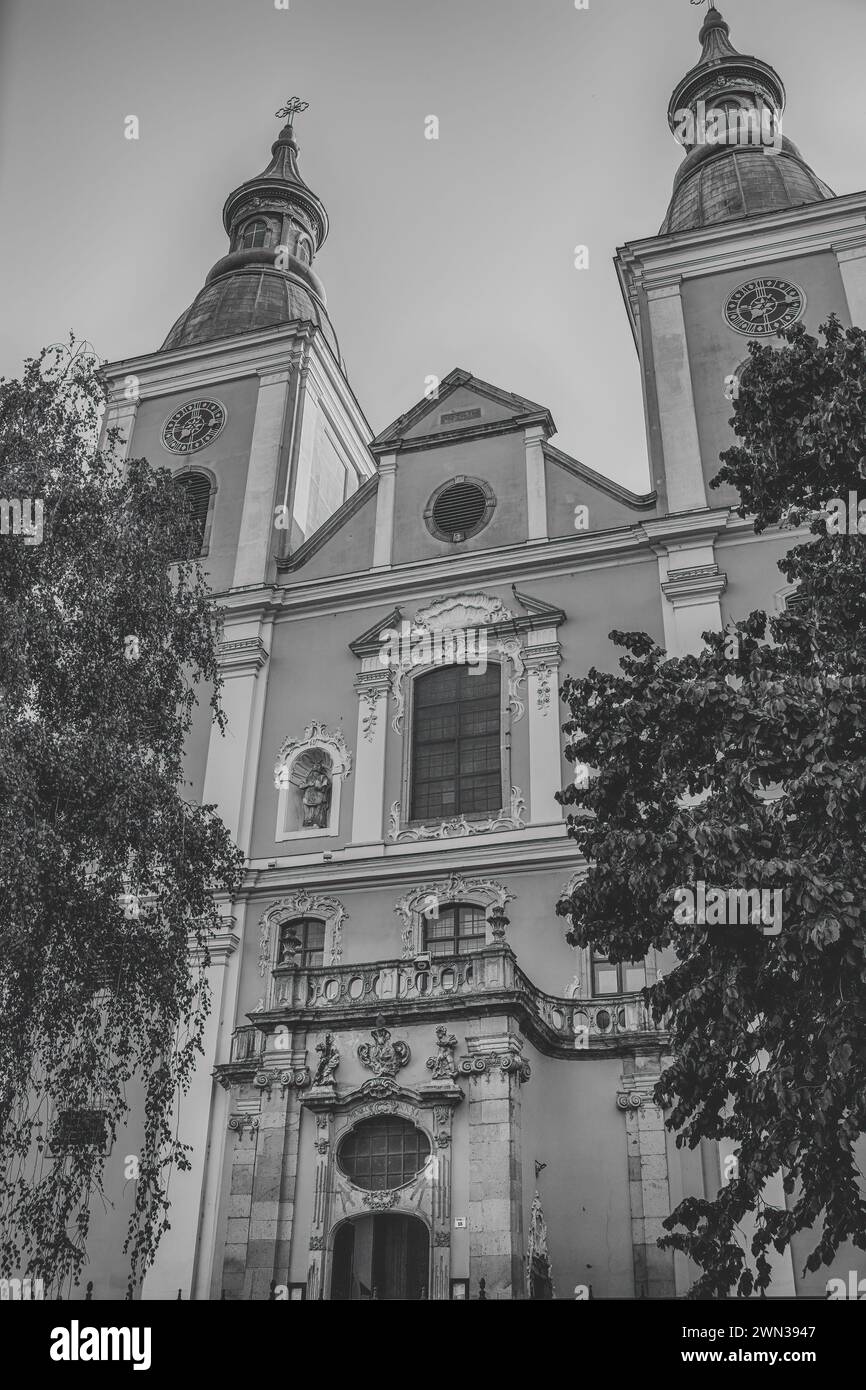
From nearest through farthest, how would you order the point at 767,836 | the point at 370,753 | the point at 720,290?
1. the point at 767,836
2. the point at 370,753
3. the point at 720,290

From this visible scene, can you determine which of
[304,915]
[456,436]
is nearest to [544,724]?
[304,915]

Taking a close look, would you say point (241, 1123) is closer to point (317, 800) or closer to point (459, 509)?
point (317, 800)

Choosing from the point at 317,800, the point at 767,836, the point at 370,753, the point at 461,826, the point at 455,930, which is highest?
the point at 370,753

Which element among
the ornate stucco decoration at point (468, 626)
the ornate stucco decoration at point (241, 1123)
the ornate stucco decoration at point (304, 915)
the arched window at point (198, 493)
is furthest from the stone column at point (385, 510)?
the ornate stucco decoration at point (241, 1123)

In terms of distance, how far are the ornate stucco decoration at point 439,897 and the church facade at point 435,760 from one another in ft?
0.15

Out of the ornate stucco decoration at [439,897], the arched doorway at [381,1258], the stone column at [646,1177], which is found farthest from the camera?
the ornate stucco decoration at [439,897]

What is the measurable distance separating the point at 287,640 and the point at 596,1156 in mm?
10147

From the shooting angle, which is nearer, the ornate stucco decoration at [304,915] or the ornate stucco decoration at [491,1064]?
the ornate stucco decoration at [491,1064]

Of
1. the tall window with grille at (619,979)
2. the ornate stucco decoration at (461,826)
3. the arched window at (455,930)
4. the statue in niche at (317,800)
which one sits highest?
the statue in niche at (317,800)

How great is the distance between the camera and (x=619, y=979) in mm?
16375

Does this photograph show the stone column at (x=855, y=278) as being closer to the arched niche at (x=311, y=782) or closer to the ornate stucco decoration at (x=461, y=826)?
the ornate stucco decoration at (x=461, y=826)

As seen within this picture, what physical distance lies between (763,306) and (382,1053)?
15.1m

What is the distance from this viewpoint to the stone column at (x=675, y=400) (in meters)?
20.1

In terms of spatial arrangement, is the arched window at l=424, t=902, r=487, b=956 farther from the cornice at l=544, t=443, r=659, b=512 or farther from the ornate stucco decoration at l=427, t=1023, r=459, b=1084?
the cornice at l=544, t=443, r=659, b=512
